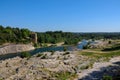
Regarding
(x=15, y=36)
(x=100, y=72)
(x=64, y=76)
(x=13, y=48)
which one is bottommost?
(x=13, y=48)

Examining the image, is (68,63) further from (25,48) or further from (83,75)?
(25,48)

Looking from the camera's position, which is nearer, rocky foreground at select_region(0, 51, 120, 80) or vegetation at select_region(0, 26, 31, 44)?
rocky foreground at select_region(0, 51, 120, 80)

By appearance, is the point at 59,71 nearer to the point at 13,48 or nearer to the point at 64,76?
the point at 64,76

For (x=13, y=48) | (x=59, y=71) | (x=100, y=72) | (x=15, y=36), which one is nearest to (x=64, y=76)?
(x=59, y=71)

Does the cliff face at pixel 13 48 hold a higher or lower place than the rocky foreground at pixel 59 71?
lower

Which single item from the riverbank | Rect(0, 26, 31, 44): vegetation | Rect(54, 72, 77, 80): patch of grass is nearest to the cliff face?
Rect(0, 26, 31, 44): vegetation

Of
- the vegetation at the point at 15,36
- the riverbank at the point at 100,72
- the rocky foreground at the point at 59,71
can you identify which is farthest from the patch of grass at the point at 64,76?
the vegetation at the point at 15,36

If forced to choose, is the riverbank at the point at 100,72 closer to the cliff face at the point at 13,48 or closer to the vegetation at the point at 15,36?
the cliff face at the point at 13,48

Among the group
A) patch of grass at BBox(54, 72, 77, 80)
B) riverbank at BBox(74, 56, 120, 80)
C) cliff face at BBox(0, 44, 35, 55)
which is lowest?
cliff face at BBox(0, 44, 35, 55)

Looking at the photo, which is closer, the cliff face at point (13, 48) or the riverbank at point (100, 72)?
the riverbank at point (100, 72)

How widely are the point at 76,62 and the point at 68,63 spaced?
205 centimetres

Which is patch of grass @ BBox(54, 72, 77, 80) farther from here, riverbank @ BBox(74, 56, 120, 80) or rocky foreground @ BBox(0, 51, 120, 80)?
riverbank @ BBox(74, 56, 120, 80)

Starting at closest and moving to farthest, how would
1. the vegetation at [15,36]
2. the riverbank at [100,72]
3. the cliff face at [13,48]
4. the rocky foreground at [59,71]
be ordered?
the riverbank at [100,72], the rocky foreground at [59,71], the cliff face at [13,48], the vegetation at [15,36]

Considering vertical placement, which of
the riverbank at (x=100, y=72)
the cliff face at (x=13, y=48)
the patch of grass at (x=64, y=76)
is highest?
the riverbank at (x=100, y=72)
